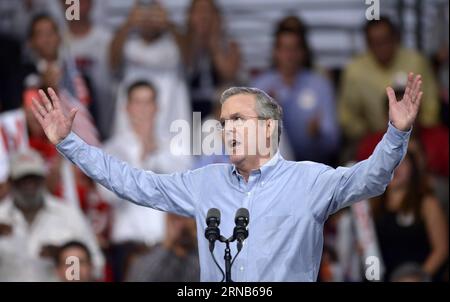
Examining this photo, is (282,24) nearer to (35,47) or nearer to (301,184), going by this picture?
(35,47)

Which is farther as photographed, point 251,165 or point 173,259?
point 173,259

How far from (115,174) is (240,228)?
0.67 m

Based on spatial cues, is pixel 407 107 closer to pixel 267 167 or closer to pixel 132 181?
pixel 267 167

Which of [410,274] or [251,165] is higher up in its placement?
[251,165]

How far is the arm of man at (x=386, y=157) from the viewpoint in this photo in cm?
471

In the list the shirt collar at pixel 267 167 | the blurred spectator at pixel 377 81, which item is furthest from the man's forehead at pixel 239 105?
the blurred spectator at pixel 377 81

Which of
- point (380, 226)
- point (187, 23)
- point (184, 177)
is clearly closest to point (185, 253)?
point (380, 226)

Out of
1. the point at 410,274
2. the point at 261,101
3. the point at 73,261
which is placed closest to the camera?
the point at 261,101

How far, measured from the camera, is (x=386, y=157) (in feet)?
15.4

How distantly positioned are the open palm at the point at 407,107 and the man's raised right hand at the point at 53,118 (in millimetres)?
1175

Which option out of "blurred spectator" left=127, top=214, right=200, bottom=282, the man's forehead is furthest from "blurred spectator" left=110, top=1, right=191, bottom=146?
the man's forehead

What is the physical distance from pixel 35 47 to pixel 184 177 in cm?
440

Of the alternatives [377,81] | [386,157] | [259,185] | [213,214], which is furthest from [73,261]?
[386,157]

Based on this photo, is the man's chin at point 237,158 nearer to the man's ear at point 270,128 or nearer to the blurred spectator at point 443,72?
the man's ear at point 270,128
